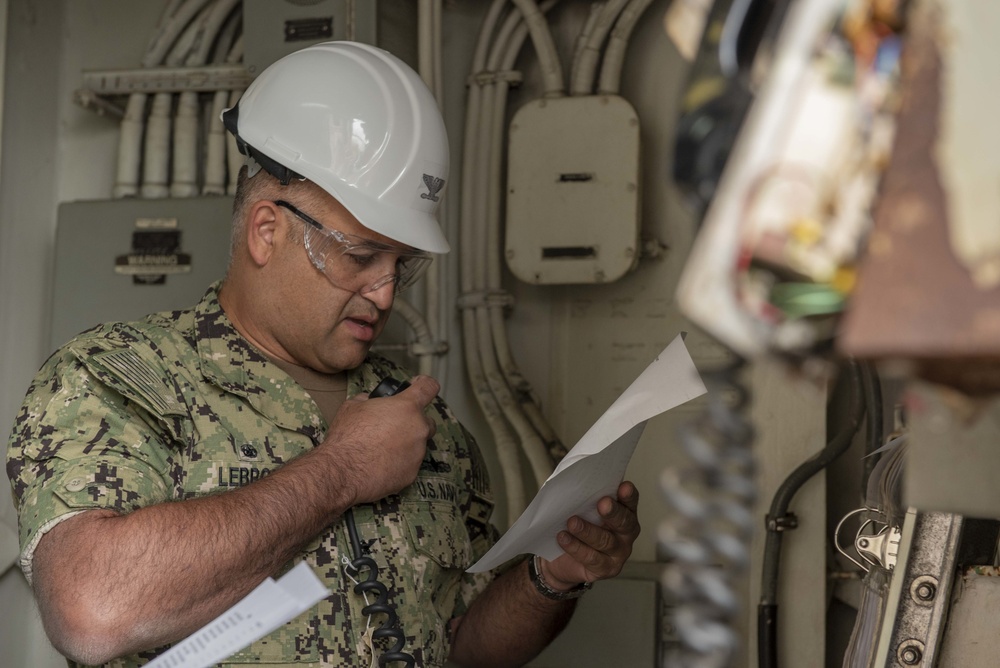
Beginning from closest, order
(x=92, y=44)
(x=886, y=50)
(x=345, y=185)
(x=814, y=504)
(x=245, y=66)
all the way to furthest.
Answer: (x=886, y=50)
(x=345, y=185)
(x=814, y=504)
(x=245, y=66)
(x=92, y=44)

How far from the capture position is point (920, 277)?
0.51 metres

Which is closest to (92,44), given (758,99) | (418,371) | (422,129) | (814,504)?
(418,371)

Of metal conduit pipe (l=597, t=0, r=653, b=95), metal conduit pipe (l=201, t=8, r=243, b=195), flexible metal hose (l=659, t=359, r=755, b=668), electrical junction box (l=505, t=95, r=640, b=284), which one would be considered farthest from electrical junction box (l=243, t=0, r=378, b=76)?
flexible metal hose (l=659, t=359, r=755, b=668)

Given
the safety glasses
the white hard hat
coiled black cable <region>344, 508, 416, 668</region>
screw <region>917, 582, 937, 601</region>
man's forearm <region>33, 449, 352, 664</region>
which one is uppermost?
the white hard hat

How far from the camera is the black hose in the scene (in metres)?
2.18

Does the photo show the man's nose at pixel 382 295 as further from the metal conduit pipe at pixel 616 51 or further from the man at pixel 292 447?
the metal conduit pipe at pixel 616 51

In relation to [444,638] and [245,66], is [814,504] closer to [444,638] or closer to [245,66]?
[444,638]

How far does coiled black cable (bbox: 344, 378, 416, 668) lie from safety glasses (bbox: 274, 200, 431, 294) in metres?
0.37

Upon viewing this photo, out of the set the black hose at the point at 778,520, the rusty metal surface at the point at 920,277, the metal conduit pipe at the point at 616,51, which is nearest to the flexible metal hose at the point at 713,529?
the rusty metal surface at the point at 920,277

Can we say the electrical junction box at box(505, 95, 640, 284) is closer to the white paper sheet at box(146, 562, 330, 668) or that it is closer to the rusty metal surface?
the white paper sheet at box(146, 562, 330, 668)

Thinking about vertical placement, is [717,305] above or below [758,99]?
below

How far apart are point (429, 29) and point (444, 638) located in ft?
4.54

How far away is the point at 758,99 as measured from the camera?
590 millimetres

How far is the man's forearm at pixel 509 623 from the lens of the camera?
1945mm
